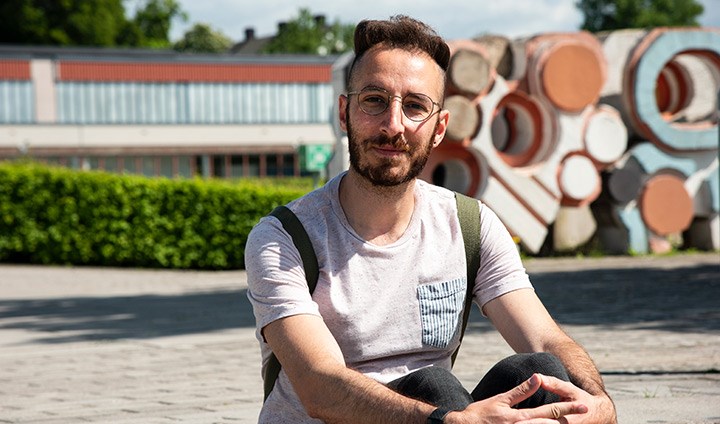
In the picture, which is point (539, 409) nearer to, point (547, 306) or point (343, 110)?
point (343, 110)

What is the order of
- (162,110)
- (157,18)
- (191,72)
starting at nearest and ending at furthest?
(162,110), (191,72), (157,18)

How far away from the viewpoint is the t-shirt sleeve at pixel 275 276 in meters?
3.57

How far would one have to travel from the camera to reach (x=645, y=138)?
21.7 metres

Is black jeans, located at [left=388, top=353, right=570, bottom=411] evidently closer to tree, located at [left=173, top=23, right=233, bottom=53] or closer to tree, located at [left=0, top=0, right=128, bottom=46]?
tree, located at [left=0, top=0, right=128, bottom=46]

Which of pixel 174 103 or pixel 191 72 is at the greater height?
pixel 191 72

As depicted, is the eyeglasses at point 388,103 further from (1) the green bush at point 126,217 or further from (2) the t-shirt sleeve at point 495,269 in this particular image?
(1) the green bush at point 126,217

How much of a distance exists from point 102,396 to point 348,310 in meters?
4.51

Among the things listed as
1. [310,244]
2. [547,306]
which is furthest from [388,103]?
[547,306]

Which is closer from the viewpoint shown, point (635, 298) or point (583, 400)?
point (583, 400)

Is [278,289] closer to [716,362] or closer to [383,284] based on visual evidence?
[383,284]

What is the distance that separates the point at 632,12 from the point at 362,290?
90.8m

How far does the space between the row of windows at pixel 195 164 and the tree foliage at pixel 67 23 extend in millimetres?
14129

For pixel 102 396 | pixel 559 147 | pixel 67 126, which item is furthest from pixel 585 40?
pixel 67 126

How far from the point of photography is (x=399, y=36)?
12.2 feet
